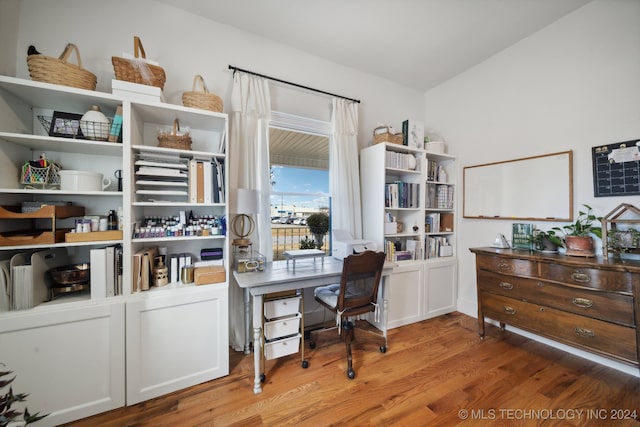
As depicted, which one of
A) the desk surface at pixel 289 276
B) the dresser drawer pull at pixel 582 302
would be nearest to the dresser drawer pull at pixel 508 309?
the dresser drawer pull at pixel 582 302

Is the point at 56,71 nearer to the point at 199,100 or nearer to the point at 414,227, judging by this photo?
the point at 199,100

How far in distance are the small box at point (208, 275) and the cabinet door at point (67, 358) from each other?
467 mm

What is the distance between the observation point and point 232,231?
2.24 meters

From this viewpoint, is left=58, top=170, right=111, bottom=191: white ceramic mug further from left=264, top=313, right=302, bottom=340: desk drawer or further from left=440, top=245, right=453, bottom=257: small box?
left=440, top=245, right=453, bottom=257: small box

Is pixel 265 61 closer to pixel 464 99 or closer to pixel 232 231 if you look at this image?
pixel 232 231

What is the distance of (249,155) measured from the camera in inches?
89.2

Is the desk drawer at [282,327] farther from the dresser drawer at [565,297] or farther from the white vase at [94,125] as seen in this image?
the dresser drawer at [565,297]

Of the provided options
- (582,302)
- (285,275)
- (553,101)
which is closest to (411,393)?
(285,275)

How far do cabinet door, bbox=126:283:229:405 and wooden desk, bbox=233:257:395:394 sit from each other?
26cm

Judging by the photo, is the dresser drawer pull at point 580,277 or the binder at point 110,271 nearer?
the binder at point 110,271

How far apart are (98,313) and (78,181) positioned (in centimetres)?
85

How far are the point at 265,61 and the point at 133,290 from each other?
2368 mm

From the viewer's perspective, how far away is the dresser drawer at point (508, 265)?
6.89ft

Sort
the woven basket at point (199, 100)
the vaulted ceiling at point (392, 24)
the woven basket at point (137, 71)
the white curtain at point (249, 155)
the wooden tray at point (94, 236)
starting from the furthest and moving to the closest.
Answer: the white curtain at point (249, 155) < the vaulted ceiling at point (392, 24) < the woven basket at point (199, 100) < the woven basket at point (137, 71) < the wooden tray at point (94, 236)
